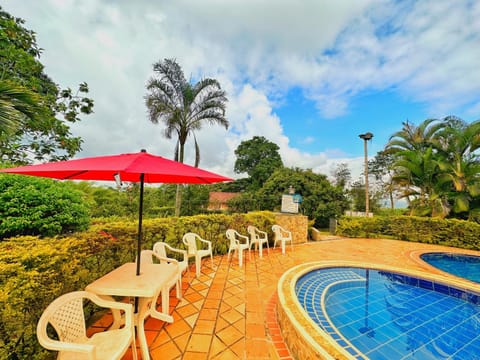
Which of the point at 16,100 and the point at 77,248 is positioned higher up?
the point at 16,100

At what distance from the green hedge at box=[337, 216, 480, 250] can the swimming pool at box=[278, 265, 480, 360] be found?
19.0ft

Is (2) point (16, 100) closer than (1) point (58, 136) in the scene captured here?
Yes

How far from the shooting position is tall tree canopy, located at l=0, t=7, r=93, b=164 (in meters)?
4.43

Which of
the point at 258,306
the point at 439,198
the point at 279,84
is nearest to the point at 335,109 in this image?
the point at 279,84

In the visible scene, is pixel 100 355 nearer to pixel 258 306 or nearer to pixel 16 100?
pixel 258 306

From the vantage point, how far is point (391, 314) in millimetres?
3273

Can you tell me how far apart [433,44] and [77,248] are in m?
10.2

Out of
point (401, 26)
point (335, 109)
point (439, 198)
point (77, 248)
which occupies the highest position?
point (401, 26)

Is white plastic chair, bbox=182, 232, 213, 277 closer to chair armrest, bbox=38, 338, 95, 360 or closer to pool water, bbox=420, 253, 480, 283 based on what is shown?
chair armrest, bbox=38, 338, 95, 360

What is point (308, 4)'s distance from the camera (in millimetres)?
4902

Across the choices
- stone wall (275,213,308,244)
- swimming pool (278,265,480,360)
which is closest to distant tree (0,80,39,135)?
swimming pool (278,265,480,360)

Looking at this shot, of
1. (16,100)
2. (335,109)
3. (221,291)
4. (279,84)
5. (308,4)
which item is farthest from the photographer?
(335,109)

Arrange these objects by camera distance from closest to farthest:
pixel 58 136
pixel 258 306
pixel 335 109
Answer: pixel 258 306 → pixel 58 136 → pixel 335 109

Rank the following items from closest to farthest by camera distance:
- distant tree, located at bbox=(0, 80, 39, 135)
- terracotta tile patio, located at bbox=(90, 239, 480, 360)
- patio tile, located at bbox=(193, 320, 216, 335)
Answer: terracotta tile patio, located at bbox=(90, 239, 480, 360) → patio tile, located at bbox=(193, 320, 216, 335) → distant tree, located at bbox=(0, 80, 39, 135)
